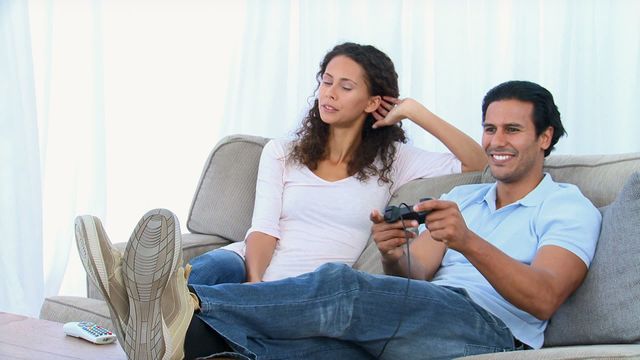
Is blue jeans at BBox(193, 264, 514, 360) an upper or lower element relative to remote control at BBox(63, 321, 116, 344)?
upper

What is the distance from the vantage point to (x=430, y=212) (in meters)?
1.80

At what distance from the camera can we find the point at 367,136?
9.01ft

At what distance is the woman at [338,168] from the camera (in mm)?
2547

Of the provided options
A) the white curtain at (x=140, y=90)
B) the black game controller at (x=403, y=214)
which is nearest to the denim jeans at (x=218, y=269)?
the black game controller at (x=403, y=214)

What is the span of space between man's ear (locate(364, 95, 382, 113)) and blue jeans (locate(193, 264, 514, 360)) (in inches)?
37.6

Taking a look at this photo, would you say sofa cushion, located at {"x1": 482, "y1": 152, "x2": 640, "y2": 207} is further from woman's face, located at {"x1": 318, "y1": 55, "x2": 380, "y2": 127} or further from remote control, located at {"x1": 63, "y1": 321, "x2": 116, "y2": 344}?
remote control, located at {"x1": 63, "y1": 321, "x2": 116, "y2": 344}

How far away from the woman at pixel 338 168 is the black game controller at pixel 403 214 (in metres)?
0.63

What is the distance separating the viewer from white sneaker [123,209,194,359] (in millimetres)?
1681

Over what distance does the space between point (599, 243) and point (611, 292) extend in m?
0.13

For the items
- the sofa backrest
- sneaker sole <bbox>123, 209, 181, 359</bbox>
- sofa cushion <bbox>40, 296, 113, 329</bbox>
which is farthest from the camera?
the sofa backrest

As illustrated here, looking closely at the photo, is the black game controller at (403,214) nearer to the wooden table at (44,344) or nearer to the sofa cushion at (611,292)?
the sofa cushion at (611,292)

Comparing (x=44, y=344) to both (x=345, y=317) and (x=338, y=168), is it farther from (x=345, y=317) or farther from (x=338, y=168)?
(x=338, y=168)

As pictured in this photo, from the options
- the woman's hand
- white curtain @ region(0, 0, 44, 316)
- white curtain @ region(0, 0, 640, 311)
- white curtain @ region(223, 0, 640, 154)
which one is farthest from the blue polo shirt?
white curtain @ region(0, 0, 44, 316)

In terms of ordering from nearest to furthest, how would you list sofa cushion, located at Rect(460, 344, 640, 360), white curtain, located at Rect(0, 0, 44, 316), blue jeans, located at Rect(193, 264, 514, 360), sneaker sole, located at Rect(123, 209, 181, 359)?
sofa cushion, located at Rect(460, 344, 640, 360)
sneaker sole, located at Rect(123, 209, 181, 359)
blue jeans, located at Rect(193, 264, 514, 360)
white curtain, located at Rect(0, 0, 44, 316)
